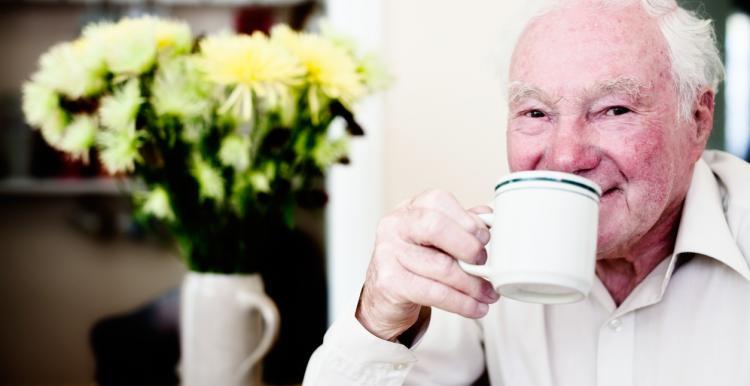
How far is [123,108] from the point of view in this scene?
1070mm

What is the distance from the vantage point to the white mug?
601 millimetres

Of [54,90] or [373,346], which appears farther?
[54,90]

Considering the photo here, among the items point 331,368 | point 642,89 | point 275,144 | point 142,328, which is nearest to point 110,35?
point 275,144

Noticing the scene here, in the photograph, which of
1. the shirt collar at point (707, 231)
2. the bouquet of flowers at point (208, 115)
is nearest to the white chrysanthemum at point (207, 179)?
the bouquet of flowers at point (208, 115)

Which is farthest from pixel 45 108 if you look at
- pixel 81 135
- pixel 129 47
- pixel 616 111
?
pixel 616 111

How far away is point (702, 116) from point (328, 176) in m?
0.95

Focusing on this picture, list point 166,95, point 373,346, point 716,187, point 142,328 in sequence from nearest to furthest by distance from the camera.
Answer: point 373,346
point 716,187
point 166,95
point 142,328

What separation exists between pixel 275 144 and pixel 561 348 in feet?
1.79

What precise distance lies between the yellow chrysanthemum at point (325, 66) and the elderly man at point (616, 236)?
0.28 meters

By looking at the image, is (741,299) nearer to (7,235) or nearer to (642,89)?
(642,89)

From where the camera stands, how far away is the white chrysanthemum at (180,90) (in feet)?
3.63

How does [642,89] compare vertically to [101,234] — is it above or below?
above

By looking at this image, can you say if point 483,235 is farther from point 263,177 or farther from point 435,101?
point 435,101

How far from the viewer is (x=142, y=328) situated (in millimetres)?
1783
